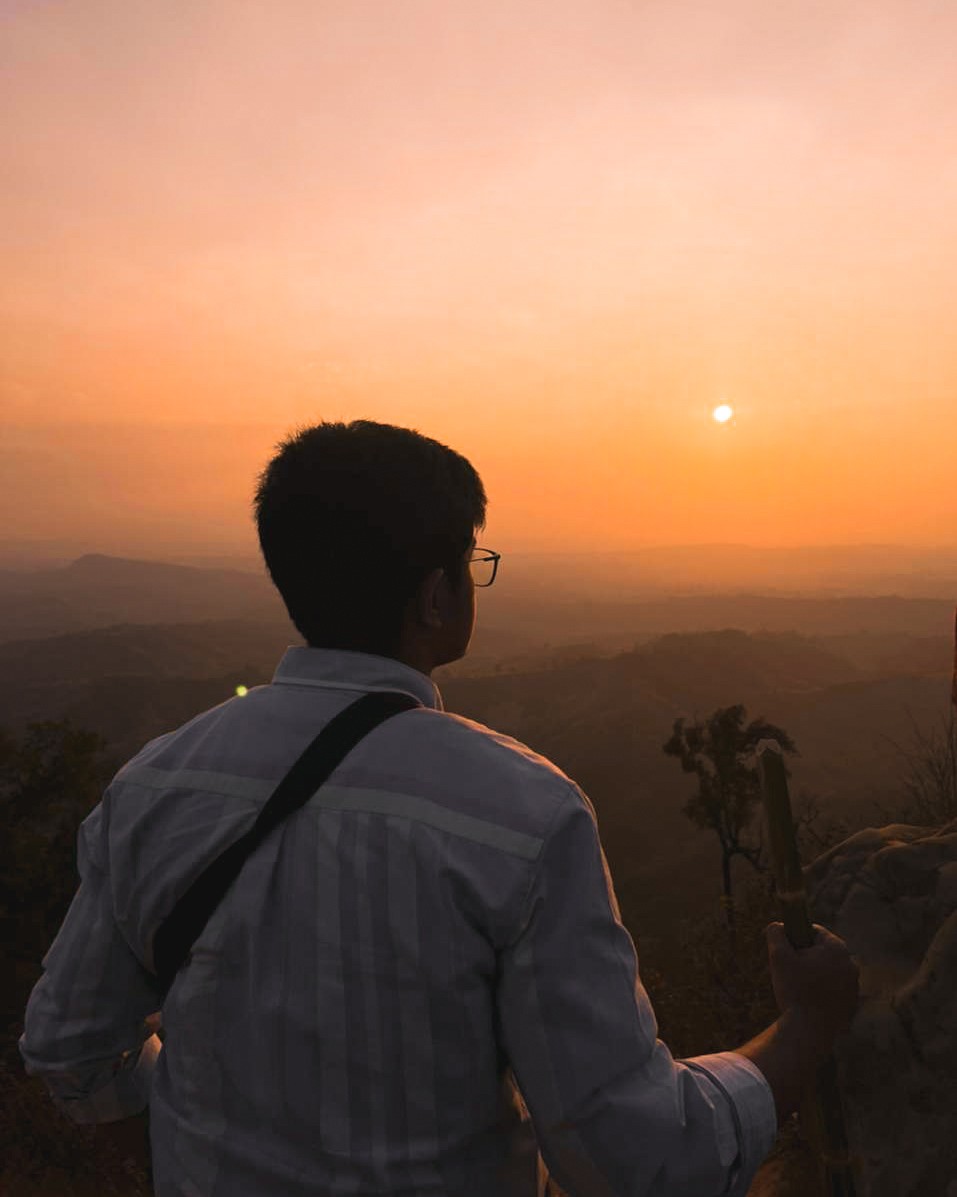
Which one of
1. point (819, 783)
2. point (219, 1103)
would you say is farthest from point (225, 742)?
point (819, 783)

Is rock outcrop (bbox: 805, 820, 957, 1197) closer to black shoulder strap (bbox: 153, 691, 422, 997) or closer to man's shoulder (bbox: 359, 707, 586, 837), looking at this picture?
man's shoulder (bbox: 359, 707, 586, 837)

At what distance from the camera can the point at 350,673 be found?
4.60 ft

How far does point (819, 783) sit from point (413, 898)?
51.0 meters

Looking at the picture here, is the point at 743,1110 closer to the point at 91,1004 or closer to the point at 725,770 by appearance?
the point at 91,1004

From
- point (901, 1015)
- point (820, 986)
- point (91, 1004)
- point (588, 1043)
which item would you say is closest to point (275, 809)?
point (588, 1043)

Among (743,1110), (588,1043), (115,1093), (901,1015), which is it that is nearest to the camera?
(588,1043)

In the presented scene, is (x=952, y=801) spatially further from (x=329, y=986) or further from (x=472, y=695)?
(x=472, y=695)

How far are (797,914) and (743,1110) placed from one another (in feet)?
1.83

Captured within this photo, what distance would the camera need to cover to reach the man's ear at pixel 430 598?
148 cm

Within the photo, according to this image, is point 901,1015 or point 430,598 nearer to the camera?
point 430,598

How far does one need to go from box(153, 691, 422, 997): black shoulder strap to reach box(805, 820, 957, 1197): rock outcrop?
13.4 ft

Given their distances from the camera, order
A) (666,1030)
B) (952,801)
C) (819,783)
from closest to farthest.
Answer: (952,801) → (666,1030) → (819,783)

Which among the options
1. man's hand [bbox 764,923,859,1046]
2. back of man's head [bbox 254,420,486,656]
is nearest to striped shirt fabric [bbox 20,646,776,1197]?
back of man's head [bbox 254,420,486,656]

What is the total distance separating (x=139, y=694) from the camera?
254 ft
